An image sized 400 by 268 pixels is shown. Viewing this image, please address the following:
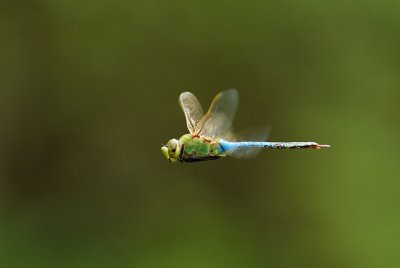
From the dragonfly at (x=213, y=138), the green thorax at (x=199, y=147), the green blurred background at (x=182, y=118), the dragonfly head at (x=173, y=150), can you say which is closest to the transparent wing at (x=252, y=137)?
the dragonfly at (x=213, y=138)

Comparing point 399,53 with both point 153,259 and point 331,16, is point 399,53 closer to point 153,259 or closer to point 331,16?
point 331,16

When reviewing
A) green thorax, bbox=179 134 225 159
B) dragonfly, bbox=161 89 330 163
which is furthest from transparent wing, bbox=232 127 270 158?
green thorax, bbox=179 134 225 159

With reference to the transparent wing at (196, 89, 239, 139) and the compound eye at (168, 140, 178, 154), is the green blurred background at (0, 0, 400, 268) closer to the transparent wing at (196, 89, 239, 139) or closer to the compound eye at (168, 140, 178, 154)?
the transparent wing at (196, 89, 239, 139)

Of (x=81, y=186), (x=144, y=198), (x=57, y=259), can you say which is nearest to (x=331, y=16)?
(x=144, y=198)

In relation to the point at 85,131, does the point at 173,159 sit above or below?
below

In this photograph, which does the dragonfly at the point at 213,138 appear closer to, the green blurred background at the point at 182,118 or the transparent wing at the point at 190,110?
the transparent wing at the point at 190,110

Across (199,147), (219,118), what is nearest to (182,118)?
(219,118)
